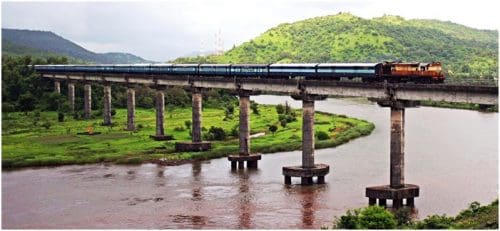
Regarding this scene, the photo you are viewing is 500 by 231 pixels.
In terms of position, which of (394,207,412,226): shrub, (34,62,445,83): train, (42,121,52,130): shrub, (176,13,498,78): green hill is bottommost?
(394,207,412,226): shrub

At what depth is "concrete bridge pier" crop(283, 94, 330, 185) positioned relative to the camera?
46.8 metres

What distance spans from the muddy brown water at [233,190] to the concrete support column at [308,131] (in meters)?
1.68

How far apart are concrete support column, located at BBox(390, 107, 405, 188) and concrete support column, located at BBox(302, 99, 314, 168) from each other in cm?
821

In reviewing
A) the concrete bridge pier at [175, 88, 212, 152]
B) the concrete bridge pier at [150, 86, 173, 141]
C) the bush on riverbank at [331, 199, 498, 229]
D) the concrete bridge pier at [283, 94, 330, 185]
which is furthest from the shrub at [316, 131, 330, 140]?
the bush on riverbank at [331, 199, 498, 229]

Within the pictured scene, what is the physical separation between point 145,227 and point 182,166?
20.2 meters

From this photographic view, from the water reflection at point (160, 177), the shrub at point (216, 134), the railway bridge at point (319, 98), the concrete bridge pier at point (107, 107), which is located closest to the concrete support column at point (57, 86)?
the concrete bridge pier at point (107, 107)

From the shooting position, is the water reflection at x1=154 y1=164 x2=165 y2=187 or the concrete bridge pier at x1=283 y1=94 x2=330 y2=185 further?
the water reflection at x1=154 y1=164 x2=165 y2=187

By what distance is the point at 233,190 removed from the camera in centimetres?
4541

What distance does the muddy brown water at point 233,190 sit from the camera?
37750 millimetres

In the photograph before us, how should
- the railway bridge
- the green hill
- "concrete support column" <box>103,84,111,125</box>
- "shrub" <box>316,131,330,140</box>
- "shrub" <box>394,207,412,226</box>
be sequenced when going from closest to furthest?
"shrub" <box>394,207,412,226</box> < the railway bridge < "shrub" <box>316,131,330,140</box> < "concrete support column" <box>103,84,111,125</box> < the green hill

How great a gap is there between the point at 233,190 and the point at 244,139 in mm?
9581

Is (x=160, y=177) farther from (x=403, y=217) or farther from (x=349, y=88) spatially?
(x=403, y=217)

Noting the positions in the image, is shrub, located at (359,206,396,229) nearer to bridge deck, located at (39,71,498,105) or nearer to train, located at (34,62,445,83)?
bridge deck, located at (39,71,498,105)

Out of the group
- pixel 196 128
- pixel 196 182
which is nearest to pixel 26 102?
pixel 196 128
